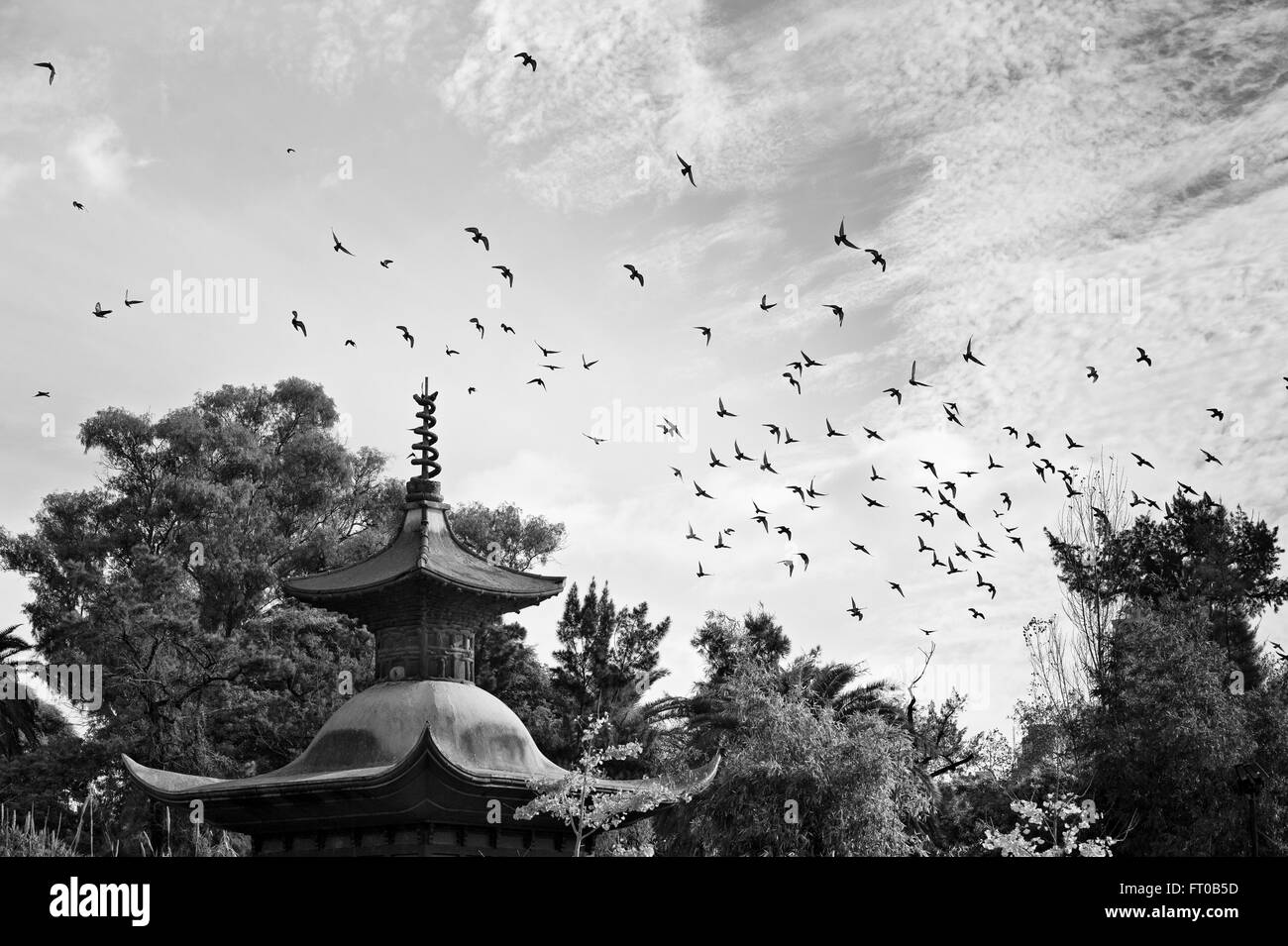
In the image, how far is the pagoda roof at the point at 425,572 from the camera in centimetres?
2430

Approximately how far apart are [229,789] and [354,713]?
243 cm

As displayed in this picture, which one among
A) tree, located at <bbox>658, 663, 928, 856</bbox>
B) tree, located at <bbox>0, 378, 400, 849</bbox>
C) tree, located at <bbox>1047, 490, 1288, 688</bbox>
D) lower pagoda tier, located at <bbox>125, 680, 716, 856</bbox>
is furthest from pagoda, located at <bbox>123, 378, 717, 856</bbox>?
tree, located at <bbox>1047, 490, 1288, 688</bbox>

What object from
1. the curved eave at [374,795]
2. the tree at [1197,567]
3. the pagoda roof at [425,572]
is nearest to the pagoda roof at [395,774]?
the curved eave at [374,795]

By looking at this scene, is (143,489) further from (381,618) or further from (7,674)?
(381,618)

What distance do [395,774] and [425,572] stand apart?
427 centimetres

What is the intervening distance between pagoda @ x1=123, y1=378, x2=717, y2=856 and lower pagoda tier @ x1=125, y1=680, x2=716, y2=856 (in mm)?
26

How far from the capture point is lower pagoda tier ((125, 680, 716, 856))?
69.4 ft

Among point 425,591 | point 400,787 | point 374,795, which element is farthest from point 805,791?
point 374,795

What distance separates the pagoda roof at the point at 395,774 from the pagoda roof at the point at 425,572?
1911mm

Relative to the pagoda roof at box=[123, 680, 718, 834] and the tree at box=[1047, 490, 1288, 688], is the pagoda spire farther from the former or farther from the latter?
the tree at box=[1047, 490, 1288, 688]

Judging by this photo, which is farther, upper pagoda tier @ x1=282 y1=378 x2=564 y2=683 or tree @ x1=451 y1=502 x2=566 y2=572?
tree @ x1=451 y1=502 x2=566 y2=572

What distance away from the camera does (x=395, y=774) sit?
20.7 m

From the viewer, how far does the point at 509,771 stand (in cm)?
2191

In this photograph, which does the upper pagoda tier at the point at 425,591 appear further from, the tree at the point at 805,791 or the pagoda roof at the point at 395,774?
the tree at the point at 805,791
